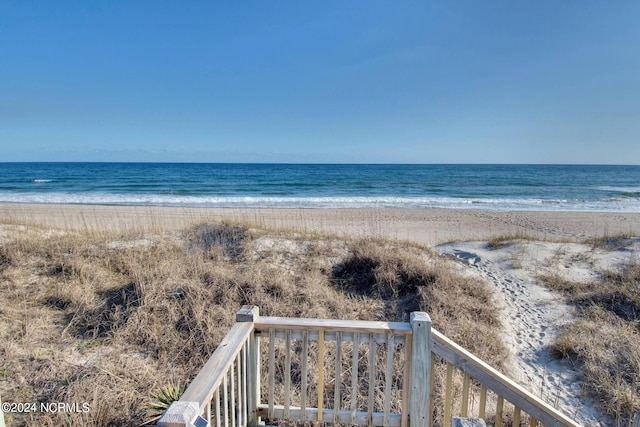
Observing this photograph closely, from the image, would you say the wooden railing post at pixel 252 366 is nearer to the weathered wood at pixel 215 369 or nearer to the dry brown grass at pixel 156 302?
the weathered wood at pixel 215 369

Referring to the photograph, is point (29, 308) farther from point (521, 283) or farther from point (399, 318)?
point (521, 283)

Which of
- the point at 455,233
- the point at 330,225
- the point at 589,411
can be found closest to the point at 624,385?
the point at 589,411

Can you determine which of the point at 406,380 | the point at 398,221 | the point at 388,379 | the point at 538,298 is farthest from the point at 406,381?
the point at 398,221

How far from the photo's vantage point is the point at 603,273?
19.7 ft

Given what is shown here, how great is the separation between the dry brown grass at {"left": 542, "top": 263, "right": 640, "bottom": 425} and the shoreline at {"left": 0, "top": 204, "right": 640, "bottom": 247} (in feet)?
14.9

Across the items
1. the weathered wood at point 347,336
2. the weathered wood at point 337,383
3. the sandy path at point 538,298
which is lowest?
the sandy path at point 538,298

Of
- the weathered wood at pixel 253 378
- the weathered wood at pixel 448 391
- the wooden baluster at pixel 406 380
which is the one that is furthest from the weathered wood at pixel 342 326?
the weathered wood at pixel 448 391

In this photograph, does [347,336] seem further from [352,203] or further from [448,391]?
[352,203]

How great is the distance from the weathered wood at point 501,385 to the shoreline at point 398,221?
768 cm

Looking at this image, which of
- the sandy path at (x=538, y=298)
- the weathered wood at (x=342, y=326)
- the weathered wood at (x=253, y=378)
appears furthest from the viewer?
the sandy path at (x=538, y=298)

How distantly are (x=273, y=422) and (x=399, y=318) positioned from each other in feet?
7.51

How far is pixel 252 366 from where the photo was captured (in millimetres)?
2508

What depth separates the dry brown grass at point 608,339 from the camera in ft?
10.00

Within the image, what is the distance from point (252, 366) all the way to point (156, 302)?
7.88ft
